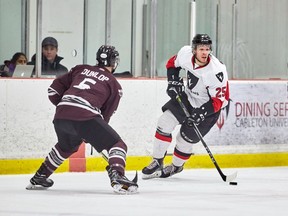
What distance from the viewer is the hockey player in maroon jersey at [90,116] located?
7.10 m

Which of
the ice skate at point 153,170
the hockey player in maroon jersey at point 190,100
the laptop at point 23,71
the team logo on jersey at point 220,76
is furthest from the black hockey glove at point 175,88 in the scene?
the laptop at point 23,71

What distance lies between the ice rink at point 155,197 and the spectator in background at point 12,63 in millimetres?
866

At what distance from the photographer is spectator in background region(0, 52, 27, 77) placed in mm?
8719

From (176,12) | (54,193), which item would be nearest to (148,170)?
(54,193)

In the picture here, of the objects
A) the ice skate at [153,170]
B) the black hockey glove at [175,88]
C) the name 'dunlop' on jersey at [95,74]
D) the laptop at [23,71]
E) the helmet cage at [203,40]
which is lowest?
the ice skate at [153,170]

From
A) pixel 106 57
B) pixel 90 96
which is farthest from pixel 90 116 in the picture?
pixel 106 57

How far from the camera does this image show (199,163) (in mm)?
9656

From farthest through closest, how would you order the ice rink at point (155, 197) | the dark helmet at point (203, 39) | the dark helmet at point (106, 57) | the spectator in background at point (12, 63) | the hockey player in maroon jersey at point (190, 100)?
the spectator in background at point (12, 63)
the hockey player in maroon jersey at point (190, 100)
the dark helmet at point (203, 39)
the dark helmet at point (106, 57)
the ice rink at point (155, 197)

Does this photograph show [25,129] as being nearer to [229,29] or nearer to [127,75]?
[127,75]

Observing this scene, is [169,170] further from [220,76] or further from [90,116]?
[90,116]

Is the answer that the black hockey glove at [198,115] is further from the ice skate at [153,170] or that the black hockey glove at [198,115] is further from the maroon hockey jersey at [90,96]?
the maroon hockey jersey at [90,96]

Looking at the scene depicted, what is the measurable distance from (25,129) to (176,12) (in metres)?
2.13

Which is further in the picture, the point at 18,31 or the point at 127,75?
the point at 127,75

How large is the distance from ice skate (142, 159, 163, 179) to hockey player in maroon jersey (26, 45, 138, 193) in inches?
47.9
